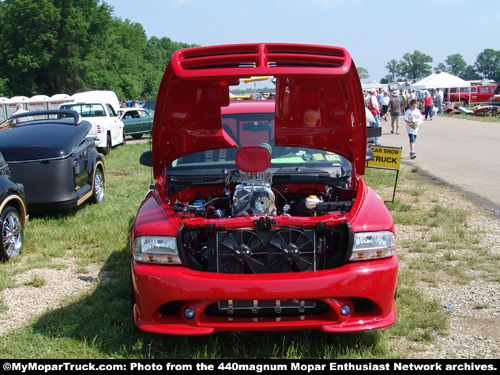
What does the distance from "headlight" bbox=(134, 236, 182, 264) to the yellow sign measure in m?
5.56

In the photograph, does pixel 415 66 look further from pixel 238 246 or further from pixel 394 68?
pixel 238 246

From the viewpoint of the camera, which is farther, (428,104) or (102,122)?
(428,104)

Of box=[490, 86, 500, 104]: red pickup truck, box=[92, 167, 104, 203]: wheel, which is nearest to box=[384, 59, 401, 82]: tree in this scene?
box=[490, 86, 500, 104]: red pickup truck

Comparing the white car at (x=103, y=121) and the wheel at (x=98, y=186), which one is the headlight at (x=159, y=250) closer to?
the wheel at (x=98, y=186)

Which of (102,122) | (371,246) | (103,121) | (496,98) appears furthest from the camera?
(496,98)

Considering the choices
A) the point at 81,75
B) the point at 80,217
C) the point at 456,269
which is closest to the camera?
the point at 456,269

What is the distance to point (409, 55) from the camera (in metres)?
183

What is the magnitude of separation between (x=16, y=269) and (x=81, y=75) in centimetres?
5246

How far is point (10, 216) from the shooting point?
18.8 feet

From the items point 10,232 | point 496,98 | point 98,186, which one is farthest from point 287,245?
point 496,98

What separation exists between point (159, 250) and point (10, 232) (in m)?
3.17

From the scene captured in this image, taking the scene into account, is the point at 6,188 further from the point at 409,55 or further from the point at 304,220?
the point at 409,55

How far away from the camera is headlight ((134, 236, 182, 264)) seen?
11.0 ft
